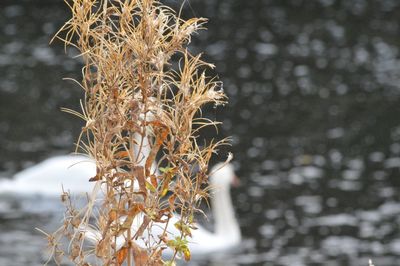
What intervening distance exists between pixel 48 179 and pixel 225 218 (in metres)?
2.44

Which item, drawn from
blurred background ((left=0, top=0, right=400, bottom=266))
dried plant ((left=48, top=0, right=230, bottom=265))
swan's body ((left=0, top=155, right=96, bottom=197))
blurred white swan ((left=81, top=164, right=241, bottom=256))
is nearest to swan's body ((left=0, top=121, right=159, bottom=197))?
swan's body ((left=0, top=155, right=96, bottom=197))

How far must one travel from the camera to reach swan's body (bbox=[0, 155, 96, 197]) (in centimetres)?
1156

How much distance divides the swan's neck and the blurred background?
0.16 m

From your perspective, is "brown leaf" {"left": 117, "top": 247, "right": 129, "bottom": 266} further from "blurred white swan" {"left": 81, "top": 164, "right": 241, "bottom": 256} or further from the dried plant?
"blurred white swan" {"left": 81, "top": 164, "right": 241, "bottom": 256}

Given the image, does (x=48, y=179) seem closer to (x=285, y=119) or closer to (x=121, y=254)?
(x=285, y=119)

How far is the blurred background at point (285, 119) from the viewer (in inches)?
400

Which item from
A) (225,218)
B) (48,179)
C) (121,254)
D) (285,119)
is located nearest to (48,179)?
(48,179)

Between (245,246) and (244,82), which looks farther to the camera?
(244,82)

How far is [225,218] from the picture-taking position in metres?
10.5

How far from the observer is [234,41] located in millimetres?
16656

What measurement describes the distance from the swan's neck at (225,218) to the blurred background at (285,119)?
16 centimetres

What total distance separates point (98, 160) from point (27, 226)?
834 centimetres

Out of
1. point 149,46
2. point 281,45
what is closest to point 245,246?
point 281,45

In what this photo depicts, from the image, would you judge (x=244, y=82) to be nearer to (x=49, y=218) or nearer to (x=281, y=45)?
(x=281, y=45)
